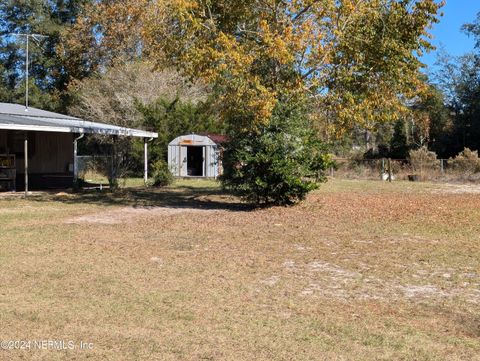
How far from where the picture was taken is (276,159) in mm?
16188

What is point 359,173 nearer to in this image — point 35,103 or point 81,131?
point 81,131

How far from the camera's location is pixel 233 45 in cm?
1546

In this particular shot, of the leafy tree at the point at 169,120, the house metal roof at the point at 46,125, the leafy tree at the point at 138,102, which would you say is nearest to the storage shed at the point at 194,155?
the leafy tree at the point at 169,120

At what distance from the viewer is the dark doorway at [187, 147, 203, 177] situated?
33.4 metres

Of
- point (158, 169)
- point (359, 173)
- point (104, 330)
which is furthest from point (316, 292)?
point (359, 173)

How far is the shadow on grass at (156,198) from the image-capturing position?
18.3 m

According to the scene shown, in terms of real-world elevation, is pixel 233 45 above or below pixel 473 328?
above

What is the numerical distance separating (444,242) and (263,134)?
271 inches

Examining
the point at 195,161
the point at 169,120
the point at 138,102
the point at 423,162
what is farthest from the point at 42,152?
the point at 423,162

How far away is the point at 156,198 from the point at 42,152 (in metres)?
6.82

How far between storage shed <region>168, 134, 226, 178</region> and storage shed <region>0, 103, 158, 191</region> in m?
7.34

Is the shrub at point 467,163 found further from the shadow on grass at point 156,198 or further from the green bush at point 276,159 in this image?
the green bush at point 276,159

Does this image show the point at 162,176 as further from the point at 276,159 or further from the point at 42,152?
the point at 276,159

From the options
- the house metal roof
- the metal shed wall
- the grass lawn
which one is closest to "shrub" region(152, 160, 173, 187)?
the house metal roof
